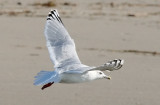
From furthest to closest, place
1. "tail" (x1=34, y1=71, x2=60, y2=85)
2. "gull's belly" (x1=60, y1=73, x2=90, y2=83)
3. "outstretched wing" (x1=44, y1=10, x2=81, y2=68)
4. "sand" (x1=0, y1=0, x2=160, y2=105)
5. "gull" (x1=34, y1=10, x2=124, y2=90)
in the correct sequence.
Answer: "sand" (x1=0, y1=0, x2=160, y2=105), "outstretched wing" (x1=44, y1=10, x2=81, y2=68), "gull's belly" (x1=60, y1=73, x2=90, y2=83), "gull" (x1=34, y1=10, x2=124, y2=90), "tail" (x1=34, y1=71, x2=60, y2=85)

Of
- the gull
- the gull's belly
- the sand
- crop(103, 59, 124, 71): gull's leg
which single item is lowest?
the sand

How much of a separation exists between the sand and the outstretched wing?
646 millimetres

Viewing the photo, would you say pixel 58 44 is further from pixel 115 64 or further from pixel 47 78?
pixel 115 64

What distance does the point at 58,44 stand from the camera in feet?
22.8

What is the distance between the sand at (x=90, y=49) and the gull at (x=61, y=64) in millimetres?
658

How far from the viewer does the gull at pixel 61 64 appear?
616cm

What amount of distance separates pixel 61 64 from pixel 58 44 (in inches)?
15.6

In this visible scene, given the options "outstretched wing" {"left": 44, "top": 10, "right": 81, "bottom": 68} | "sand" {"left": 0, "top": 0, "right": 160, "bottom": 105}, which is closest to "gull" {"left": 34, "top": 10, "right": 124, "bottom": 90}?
"outstretched wing" {"left": 44, "top": 10, "right": 81, "bottom": 68}

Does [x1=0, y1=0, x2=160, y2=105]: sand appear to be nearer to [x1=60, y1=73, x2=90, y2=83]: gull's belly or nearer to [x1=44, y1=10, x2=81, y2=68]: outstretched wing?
[x1=44, y1=10, x2=81, y2=68]: outstretched wing

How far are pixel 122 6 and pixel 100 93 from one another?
745 centimetres

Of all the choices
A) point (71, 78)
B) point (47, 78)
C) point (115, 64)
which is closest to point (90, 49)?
point (71, 78)

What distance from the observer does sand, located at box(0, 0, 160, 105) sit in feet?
24.8

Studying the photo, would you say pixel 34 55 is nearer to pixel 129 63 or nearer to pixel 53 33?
pixel 129 63

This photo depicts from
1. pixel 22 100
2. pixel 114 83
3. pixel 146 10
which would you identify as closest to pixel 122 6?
pixel 146 10
